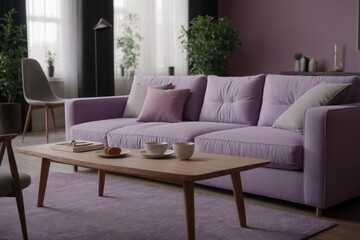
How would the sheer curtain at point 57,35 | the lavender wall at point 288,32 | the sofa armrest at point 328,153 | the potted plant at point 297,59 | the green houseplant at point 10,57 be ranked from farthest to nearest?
the potted plant at point 297,59
the lavender wall at point 288,32
the sheer curtain at point 57,35
the green houseplant at point 10,57
the sofa armrest at point 328,153

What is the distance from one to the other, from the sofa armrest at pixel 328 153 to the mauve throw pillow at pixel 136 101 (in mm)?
1798

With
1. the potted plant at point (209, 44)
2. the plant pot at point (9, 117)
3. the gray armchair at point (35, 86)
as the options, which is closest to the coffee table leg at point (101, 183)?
the gray armchair at point (35, 86)

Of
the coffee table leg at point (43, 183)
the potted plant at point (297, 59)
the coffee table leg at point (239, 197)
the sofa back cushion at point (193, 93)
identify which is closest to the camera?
the coffee table leg at point (239, 197)

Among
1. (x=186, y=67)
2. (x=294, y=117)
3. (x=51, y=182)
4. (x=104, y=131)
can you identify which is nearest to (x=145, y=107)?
(x=104, y=131)

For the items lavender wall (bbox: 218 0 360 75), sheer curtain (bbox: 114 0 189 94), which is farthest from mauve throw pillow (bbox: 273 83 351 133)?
sheer curtain (bbox: 114 0 189 94)

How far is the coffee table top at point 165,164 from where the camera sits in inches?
89.5

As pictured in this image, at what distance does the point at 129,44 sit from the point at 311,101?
4562 millimetres

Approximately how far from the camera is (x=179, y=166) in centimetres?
242

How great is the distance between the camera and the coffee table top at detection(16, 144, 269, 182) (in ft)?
7.46

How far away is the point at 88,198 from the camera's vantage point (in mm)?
3250

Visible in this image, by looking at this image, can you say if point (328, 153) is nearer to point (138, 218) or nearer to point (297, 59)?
point (138, 218)

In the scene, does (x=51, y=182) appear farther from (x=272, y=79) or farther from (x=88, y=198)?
(x=272, y=79)

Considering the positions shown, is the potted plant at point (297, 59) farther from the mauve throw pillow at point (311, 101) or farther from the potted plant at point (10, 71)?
the mauve throw pillow at point (311, 101)

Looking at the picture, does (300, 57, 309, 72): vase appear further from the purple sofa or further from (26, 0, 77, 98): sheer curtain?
the purple sofa
